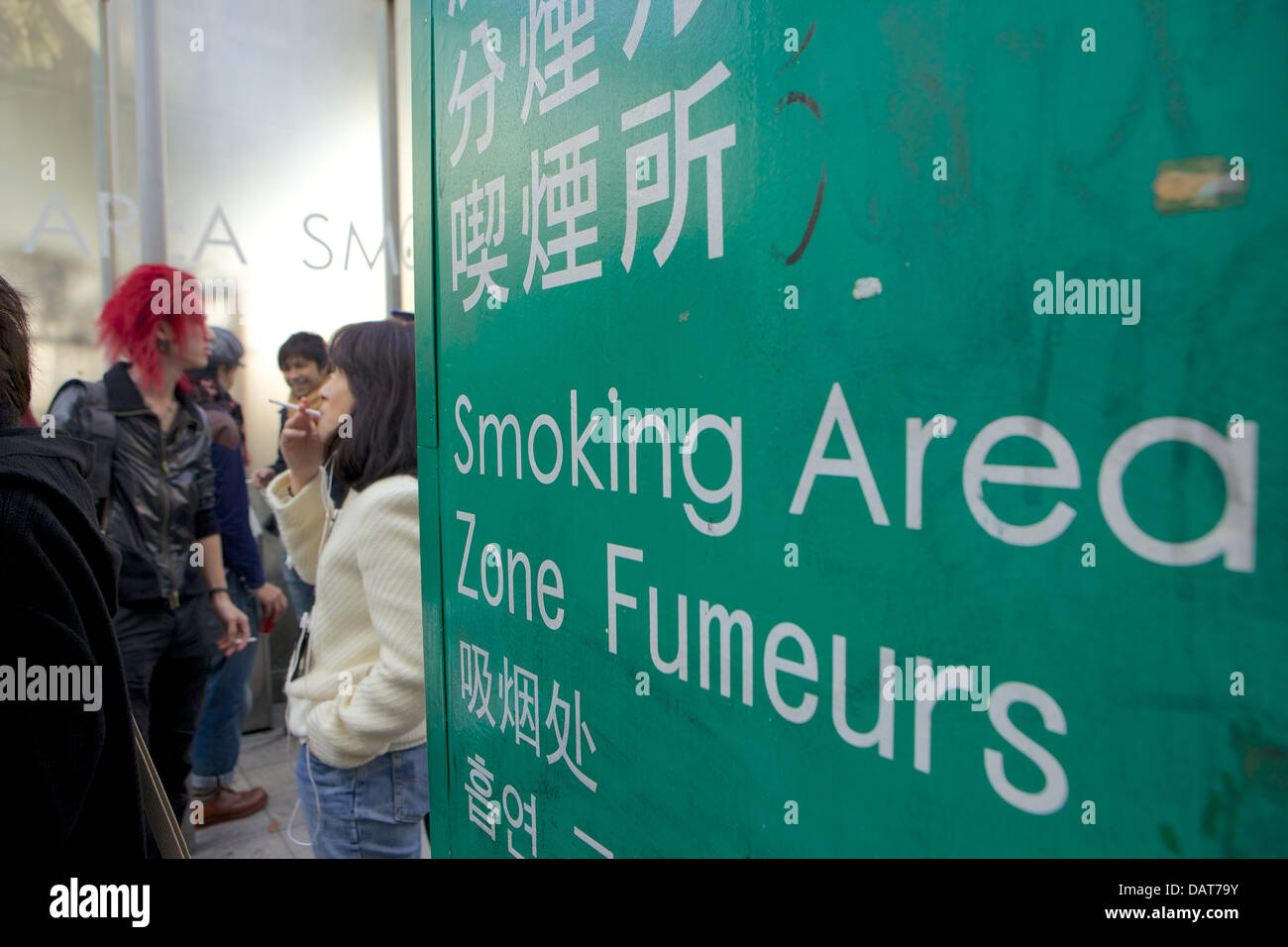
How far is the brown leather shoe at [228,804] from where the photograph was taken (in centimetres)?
324

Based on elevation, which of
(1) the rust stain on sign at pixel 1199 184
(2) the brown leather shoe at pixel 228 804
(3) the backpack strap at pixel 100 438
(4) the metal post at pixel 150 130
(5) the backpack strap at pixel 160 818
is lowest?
(2) the brown leather shoe at pixel 228 804

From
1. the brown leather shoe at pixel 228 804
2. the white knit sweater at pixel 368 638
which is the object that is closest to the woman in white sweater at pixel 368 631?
the white knit sweater at pixel 368 638

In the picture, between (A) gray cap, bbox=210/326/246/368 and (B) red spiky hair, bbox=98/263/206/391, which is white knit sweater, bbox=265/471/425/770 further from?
(A) gray cap, bbox=210/326/246/368

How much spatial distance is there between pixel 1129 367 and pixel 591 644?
0.64m

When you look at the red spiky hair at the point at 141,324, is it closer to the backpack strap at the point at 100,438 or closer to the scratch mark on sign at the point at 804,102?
the backpack strap at the point at 100,438

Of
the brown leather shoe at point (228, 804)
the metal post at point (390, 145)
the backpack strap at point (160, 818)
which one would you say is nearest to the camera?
the backpack strap at point (160, 818)

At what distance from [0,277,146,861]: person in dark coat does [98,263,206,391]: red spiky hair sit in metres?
1.48

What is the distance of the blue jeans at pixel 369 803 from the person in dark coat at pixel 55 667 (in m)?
0.65

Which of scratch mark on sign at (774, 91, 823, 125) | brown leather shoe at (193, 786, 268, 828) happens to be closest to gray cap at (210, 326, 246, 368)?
brown leather shoe at (193, 786, 268, 828)

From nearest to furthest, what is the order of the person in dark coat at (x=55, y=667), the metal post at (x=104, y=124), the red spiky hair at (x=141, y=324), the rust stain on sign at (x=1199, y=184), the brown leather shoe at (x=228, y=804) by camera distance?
the rust stain on sign at (x=1199, y=184) → the person in dark coat at (x=55, y=667) → the red spiky hair at (x=141, y=324) → the brown leather shoe at (x=228, y=804) → the metal post at (x=104, y=124)

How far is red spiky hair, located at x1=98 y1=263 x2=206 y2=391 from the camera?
8.07 ft
